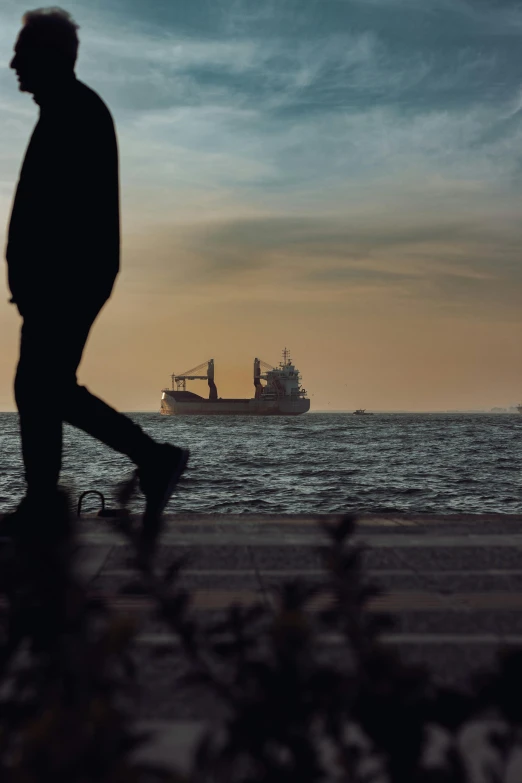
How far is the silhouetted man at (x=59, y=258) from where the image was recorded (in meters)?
3.23

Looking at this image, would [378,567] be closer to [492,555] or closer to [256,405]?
[492,555]

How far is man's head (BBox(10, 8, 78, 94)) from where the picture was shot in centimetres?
328

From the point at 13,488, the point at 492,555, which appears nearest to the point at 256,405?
the point at 13,488

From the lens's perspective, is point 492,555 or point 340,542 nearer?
point 340,542

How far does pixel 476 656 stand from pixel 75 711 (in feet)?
4.95

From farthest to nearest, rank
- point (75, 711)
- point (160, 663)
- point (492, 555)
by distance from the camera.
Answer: point (492, 555) < point (160, 663) < point (75, 711)

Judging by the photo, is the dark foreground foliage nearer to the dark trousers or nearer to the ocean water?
the dark trousers

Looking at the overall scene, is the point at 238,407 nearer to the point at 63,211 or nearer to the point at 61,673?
the point at 63,211

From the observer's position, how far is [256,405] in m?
132

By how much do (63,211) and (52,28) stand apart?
737 mm

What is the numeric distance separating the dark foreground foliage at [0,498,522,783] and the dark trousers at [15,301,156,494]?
229 cm

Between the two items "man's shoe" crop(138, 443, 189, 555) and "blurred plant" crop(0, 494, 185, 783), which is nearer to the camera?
"blurred plant" crop(0, 494, 185, 783)

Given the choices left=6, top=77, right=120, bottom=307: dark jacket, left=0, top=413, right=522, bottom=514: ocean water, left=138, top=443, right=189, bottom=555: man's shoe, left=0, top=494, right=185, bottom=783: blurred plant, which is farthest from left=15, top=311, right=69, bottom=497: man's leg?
left=0, top=413, right=522, bottom=514: ocean water

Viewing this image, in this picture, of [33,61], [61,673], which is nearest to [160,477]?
[33,61]
